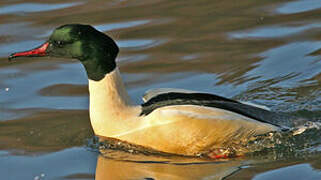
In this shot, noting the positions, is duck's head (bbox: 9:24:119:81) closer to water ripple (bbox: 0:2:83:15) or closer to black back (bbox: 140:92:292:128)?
black back (bbox: 140:92:292:128)

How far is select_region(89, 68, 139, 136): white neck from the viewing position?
24.3 feet

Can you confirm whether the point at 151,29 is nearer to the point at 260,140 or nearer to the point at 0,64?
the point at 0,64

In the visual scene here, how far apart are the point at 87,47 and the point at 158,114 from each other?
95 centimetres

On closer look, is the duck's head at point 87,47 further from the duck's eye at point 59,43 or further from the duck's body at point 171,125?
the duck's body at point 171,125

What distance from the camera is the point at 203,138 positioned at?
285 inches

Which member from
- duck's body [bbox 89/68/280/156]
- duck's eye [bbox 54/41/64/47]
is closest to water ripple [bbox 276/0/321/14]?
duck's body [bbox 89/68/280/156]

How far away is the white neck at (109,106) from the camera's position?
742 cm

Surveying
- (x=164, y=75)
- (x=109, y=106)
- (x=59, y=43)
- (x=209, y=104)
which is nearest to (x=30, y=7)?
(x=164, y=75)

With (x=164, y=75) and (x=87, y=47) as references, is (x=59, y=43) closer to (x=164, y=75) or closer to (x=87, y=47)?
(x=87, y=47)

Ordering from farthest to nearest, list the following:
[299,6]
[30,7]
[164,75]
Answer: [30,7] < [299,6] < [164,75]

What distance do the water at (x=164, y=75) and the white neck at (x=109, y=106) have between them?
0.28 m

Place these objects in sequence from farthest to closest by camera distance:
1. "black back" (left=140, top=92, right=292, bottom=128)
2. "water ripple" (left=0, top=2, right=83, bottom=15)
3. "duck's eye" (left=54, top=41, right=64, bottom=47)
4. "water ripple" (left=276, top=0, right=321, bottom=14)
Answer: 1. "water ripple" (left=0, top=2, right=83, bottom=15)
2. "water ripple" (left=276, top=0, right=321, bottom=14)
3. "duck's eye" (left=54, top=41, right=64, bottom=47)
4. "black back" (left=140, top=92, right=292, bottom=128)

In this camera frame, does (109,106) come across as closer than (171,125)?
No

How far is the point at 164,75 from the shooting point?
9508mm
